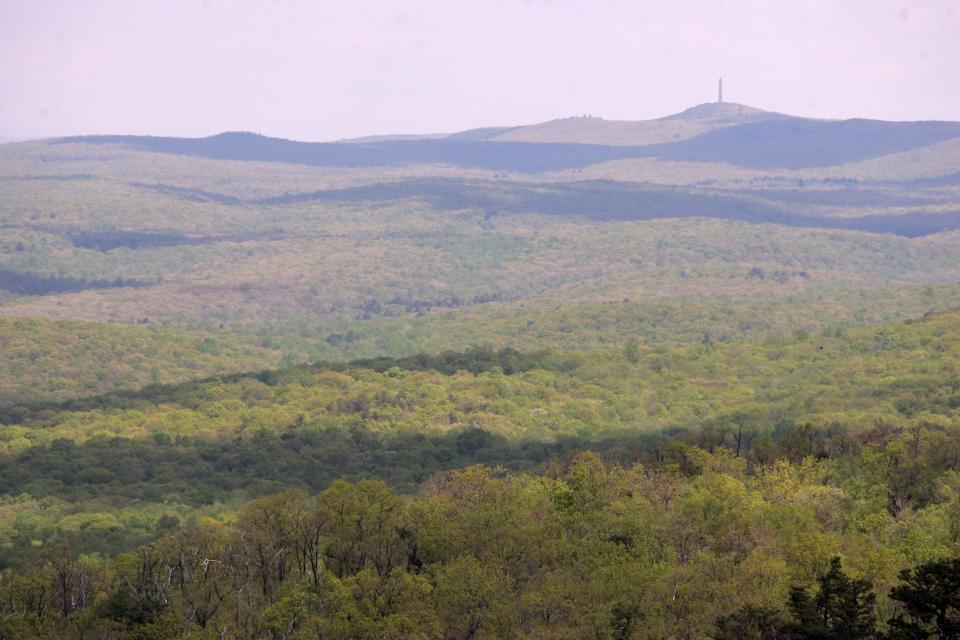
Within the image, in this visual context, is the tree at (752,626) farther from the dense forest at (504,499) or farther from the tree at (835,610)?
the tree at (835,610)

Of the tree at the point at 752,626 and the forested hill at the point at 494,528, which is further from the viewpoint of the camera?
the forested hill at the point at 494,528

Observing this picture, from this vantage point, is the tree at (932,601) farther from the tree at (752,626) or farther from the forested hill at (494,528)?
the tree at (752,626)

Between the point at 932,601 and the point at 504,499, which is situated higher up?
the point at 932,601

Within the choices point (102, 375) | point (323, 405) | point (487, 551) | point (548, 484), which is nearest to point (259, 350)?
point (102, 375)

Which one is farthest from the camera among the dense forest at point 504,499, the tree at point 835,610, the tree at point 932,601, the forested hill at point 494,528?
the dense forest at point 504,499

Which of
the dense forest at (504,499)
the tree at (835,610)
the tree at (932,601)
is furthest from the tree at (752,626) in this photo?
the tree at (932,601)

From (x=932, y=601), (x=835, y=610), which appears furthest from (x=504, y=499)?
(x=932, y=601)

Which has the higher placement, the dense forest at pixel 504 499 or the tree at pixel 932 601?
the tree at pixel 932 601

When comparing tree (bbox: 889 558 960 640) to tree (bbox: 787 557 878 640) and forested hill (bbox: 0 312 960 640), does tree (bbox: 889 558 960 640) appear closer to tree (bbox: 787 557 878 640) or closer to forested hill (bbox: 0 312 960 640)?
forested hill (bbox: 0 312 960 640)

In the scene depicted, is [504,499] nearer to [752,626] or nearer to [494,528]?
[494,528]

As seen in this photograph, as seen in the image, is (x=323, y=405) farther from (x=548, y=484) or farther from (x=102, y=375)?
(x=548, y=484)

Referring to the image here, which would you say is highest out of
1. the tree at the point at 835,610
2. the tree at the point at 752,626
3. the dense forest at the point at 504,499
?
the tree at the point at 835,610

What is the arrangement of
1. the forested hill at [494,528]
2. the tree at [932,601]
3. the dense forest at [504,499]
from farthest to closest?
1. the dense forest at [504,499]
2. the forested hill at [494,528]
3. the tree at [932,601]

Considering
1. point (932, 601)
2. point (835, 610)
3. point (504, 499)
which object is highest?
point (932, 601)
